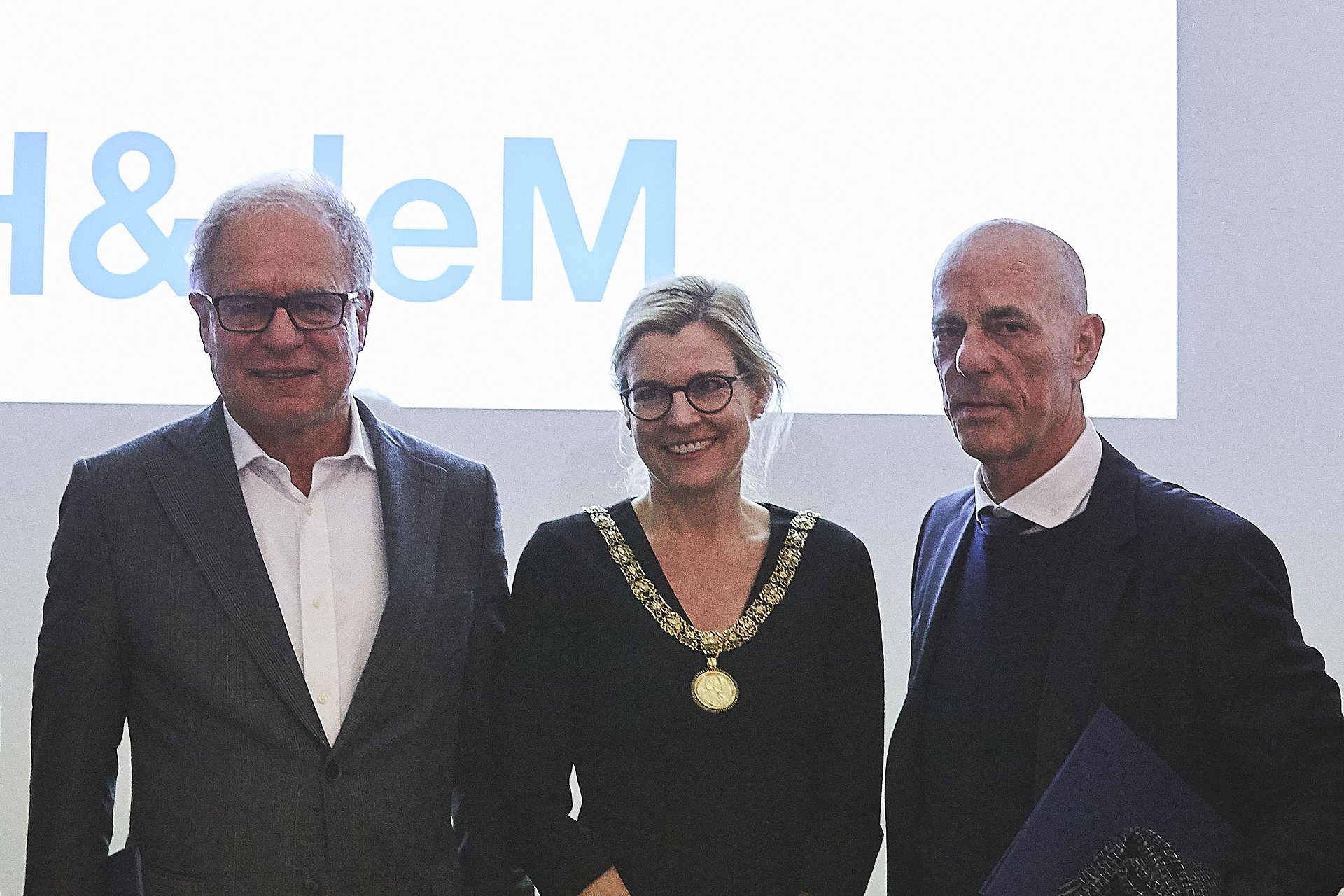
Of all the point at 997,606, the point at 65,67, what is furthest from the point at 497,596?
the point at 65,67

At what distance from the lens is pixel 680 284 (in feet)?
6.75

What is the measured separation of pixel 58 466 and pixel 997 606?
267 centimetres

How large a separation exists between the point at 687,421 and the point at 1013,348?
53cm

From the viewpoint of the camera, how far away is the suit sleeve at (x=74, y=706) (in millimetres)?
1740

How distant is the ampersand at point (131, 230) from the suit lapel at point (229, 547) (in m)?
1.69

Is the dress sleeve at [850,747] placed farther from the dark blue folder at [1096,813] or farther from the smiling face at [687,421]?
the dark blue folder at [1096,813]

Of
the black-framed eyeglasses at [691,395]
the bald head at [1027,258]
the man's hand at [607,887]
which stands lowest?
the man's hand at [607,887]

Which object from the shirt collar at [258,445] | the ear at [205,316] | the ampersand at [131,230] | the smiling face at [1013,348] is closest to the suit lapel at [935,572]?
the smiling face at [1013,348]

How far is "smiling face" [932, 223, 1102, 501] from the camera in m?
1.84

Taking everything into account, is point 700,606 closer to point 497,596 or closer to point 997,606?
point 497,596

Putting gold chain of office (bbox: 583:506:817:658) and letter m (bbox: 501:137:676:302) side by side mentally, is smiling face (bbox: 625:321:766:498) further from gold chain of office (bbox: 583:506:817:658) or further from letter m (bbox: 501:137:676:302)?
letter m (bbox: 501:137:676:302)

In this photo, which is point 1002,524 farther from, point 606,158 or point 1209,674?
point 606,158

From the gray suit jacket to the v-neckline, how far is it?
374 mm

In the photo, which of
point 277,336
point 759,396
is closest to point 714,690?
point 759,396
